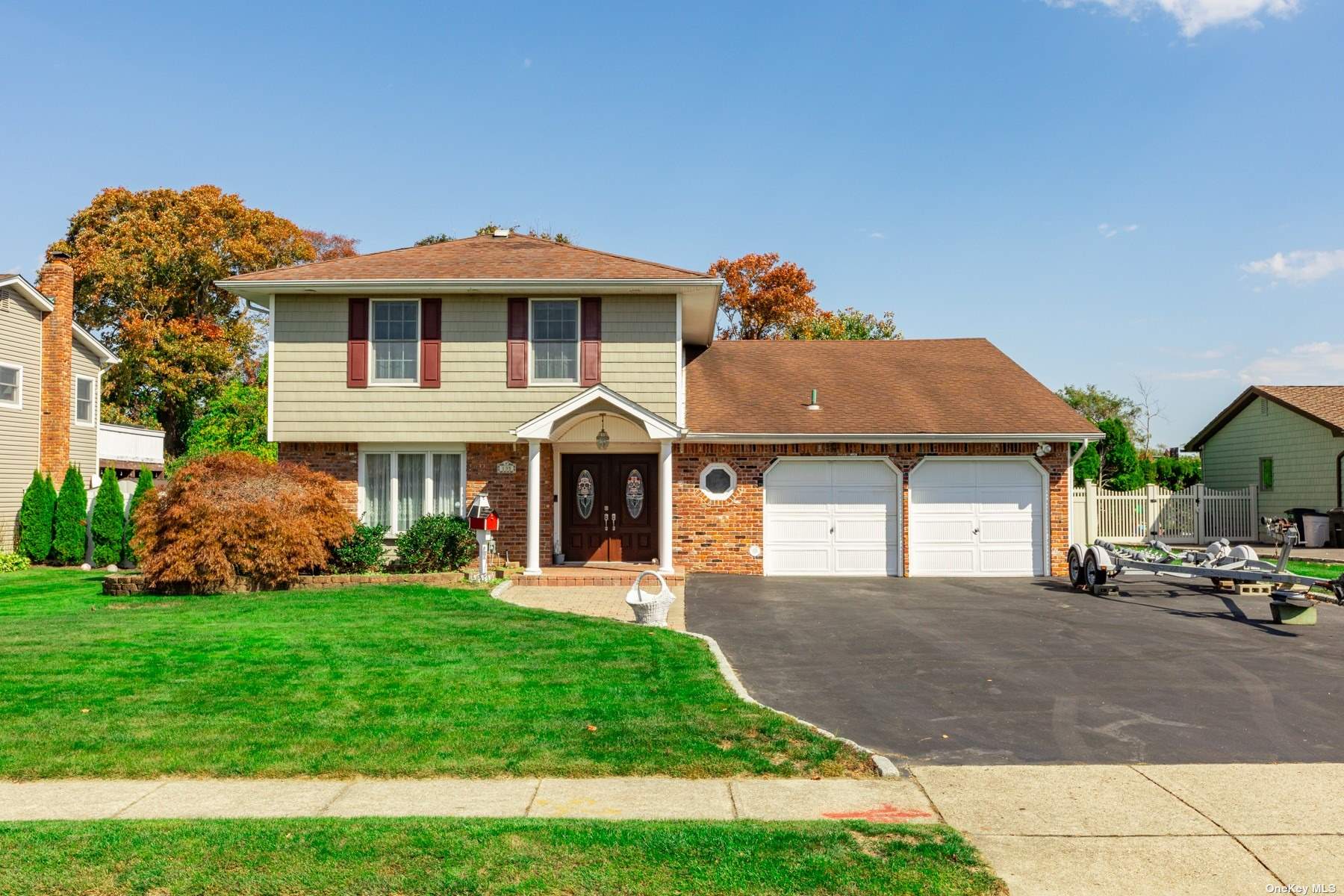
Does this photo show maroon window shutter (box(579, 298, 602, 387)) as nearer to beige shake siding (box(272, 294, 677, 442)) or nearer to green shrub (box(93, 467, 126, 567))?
beige shake siding (box(272, 294, 677, 442))

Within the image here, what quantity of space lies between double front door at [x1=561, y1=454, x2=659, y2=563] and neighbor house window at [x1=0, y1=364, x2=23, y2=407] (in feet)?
45.7

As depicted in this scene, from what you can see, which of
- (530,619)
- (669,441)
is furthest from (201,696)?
(669,441)

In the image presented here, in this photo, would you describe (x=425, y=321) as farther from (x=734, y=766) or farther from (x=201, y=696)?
(x=734, y=766)

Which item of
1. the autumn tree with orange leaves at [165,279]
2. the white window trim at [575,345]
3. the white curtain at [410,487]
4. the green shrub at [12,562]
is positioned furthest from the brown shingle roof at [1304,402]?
the autumn tree with orange leaves at [165,279]

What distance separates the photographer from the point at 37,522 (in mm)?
20359

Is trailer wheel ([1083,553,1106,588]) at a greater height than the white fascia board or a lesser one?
lesser

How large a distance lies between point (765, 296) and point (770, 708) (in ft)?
114

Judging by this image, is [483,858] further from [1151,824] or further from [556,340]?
[556,340]

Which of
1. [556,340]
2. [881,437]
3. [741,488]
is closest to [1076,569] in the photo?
[881,437]

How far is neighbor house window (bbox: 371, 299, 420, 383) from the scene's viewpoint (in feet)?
56.1

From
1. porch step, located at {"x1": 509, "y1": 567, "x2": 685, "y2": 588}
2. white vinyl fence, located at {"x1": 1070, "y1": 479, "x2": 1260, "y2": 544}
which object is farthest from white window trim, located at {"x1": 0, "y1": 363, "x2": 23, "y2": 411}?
white vinyl fence, located at {"x1": 1070, "y1": 479, "x2": 1260, "y2": 544}

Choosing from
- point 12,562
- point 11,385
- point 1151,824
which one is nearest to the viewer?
point 1151,824

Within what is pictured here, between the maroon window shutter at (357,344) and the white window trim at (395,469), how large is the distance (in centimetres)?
127

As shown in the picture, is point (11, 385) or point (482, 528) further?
point (11, 385)
